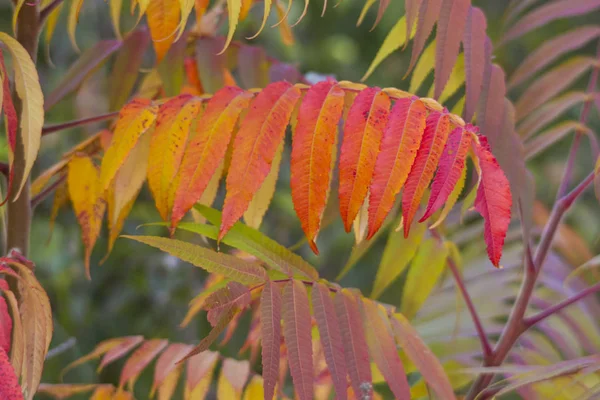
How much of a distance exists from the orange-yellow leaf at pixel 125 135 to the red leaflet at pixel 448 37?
21cm

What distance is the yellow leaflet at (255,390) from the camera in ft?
1.99

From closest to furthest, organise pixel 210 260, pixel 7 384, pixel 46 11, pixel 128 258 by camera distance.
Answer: pixel 7 384 < pixel 210 260 < pixel 46 11 < pixel 128 258

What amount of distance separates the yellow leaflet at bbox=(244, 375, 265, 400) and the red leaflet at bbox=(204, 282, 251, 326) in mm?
189

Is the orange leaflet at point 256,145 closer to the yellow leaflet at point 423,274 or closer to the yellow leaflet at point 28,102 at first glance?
the yellow leaflet at point 28,102

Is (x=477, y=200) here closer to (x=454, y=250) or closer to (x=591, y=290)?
(x=591, y=290)

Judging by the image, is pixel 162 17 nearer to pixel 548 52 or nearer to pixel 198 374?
pixel 198 374

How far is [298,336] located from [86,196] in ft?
0.74

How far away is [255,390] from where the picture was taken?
24.1 inches

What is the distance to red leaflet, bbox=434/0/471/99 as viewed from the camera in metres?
0.50

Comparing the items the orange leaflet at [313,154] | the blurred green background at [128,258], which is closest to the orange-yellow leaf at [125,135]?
the orange leaflet at [313,154]

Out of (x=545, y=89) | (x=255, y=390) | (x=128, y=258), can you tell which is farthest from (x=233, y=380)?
(x=128, y=258)

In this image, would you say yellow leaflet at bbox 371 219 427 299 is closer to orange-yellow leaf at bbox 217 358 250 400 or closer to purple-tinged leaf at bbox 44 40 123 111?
orange-yellow leaf at bbox 217 358 250 400

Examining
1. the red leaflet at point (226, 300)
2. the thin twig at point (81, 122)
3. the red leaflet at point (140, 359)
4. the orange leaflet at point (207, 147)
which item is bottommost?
Answer: the red leaflet at point (140, 359)

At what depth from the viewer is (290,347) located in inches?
17.3
